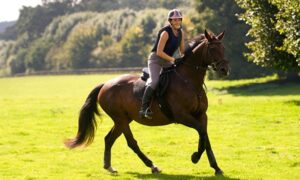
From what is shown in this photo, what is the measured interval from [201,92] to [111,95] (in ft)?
8.82

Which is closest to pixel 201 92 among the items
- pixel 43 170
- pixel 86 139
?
pixel 86 139

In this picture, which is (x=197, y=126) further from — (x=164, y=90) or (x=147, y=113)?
(x=147, y=113)

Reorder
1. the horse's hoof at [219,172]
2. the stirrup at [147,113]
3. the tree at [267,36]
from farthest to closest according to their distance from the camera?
the tree at [267,36]
the stirrup at [147,113]
the horse's hoof at [219,172]

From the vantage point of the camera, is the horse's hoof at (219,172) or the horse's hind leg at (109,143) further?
the horse's hind leg at (109,143)

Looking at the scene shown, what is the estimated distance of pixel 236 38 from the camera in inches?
2034

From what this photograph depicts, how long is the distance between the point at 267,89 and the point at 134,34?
47.8 m

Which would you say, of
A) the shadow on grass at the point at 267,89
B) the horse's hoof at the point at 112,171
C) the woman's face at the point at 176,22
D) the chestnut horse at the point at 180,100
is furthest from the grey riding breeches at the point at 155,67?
the shadow on grass at the point at 267,89

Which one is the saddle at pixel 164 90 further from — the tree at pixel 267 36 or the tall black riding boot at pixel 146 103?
the tree at pixel 267 36

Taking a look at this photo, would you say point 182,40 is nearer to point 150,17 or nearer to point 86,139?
point 86,139

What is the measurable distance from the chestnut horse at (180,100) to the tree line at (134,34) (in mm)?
14484

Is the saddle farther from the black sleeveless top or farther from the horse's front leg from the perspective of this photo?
the horse's front leg

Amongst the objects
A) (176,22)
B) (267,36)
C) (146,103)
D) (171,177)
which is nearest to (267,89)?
(267,36)

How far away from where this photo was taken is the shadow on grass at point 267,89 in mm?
46844

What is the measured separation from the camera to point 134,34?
94875mm
